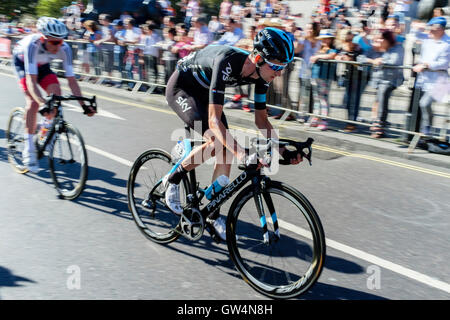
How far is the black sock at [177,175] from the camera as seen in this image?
420 cm

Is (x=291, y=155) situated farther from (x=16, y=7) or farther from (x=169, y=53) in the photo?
(x=16, y=7)

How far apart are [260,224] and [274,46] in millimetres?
1429

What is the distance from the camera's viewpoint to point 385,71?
8.45 metres

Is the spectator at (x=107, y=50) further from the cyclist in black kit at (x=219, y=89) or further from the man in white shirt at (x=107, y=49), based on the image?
the cyclist in black kit at (x=219, y=89)

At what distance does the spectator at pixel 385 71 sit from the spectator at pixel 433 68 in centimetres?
43

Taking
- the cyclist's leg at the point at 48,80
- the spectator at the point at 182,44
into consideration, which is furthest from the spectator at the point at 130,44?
the cyclist's leg at the point at 48,80

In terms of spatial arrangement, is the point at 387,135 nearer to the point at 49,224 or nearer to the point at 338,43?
the point at 338,43

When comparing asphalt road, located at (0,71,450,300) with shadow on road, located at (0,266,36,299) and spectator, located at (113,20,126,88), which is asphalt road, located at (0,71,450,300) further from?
spectator, located at (113,20,126,88)

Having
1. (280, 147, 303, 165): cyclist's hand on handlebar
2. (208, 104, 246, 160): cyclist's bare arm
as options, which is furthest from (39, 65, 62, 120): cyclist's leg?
(280, 147, 303, 165): cyclist's hand on handlebar

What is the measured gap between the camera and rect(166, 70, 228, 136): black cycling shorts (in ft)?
13.6

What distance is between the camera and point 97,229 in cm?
476

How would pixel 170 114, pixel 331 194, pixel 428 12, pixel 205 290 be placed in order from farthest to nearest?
pixel 428 12, pixel 170 114, pixel 331 194, pixel 205 290

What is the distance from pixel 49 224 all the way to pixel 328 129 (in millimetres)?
6148
